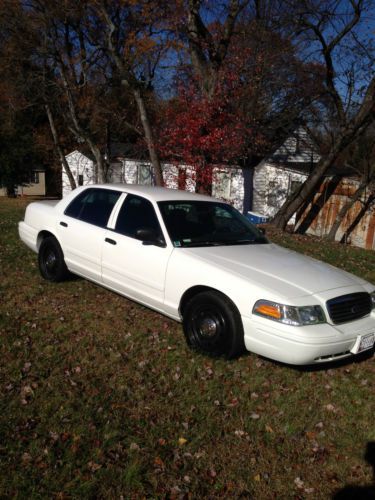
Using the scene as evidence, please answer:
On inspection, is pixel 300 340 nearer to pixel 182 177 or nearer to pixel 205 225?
pixel 205 225

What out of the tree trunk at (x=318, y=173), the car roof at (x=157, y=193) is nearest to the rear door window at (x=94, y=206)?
the car roof at (x=157, y=193)

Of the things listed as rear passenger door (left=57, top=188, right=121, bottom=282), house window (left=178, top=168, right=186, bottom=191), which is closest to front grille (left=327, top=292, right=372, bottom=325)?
rear passenger door (left=57, top=188, right=121, bottom=282)

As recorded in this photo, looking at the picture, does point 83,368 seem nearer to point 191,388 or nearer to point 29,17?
point 191,388

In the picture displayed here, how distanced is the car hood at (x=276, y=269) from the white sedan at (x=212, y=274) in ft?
0.04

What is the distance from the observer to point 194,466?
2.88 meters

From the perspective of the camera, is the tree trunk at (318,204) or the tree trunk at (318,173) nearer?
the tree trunk at (318,173)

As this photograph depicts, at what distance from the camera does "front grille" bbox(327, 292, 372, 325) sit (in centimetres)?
392

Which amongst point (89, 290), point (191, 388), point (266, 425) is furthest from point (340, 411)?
point (89, 290)

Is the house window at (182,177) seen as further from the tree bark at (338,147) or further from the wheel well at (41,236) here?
the wheel well at (41,236)

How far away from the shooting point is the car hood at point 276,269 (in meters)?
3.96

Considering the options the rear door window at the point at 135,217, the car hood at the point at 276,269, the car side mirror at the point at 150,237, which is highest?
the rear door window at the point at 135,217

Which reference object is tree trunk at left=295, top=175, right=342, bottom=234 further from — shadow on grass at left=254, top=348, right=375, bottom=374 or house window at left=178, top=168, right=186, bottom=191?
shadow on grass at left=254, top=348, right=375, bottom=374

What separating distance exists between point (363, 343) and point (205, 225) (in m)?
2.14

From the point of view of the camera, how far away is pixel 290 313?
373cm
